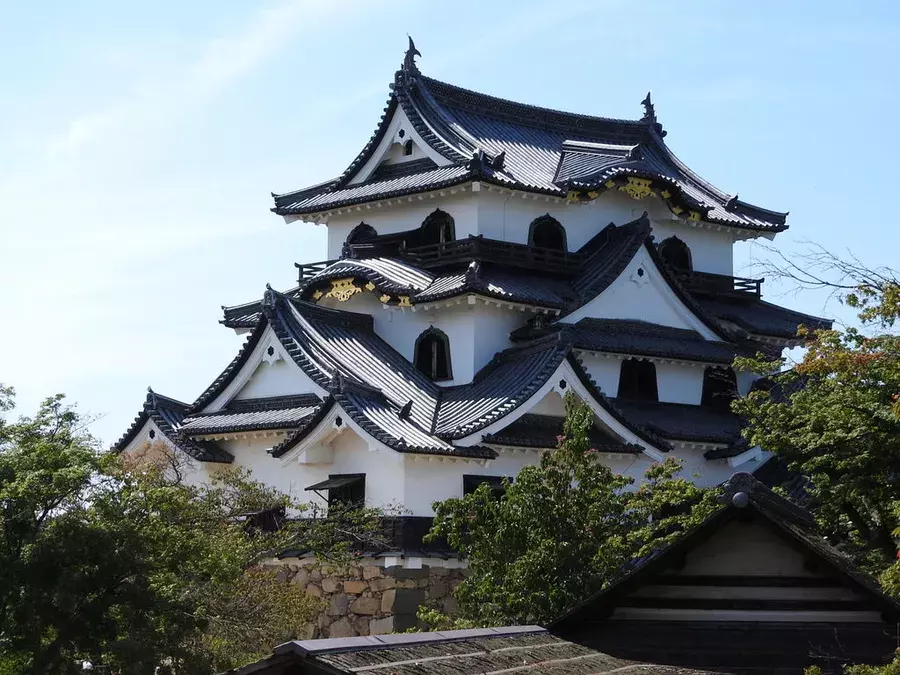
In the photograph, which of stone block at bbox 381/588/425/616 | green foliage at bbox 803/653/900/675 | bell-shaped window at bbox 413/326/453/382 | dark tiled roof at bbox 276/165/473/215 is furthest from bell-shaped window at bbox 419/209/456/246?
green foliage at bbox 803/653/900/675

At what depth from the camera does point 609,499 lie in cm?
2083

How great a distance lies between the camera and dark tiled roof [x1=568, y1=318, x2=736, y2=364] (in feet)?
99.2

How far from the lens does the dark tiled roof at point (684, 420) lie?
3044 centimetres

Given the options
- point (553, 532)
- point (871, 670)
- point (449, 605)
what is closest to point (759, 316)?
point (449, 605)

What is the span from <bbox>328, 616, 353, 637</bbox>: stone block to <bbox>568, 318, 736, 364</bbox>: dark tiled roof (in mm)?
7707

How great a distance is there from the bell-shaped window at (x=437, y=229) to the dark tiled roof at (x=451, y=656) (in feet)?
64.1

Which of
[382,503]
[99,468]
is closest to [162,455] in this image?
[382,503]

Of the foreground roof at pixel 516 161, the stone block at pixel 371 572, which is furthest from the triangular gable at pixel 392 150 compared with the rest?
the stone block at pixel 371 572

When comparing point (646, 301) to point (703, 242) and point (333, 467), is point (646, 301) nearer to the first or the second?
point (703, 242)

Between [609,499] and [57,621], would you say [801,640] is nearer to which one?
[609,499]

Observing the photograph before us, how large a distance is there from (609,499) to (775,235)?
17.3 m

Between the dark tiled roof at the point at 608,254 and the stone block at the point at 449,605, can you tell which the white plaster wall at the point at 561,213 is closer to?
the dark tiled roof at the point at 608,254

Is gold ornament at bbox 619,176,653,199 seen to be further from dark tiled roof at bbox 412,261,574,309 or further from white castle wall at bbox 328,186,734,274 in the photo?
dark tiled roof at bbox 412,261,574,309

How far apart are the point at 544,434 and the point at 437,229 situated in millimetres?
6596
